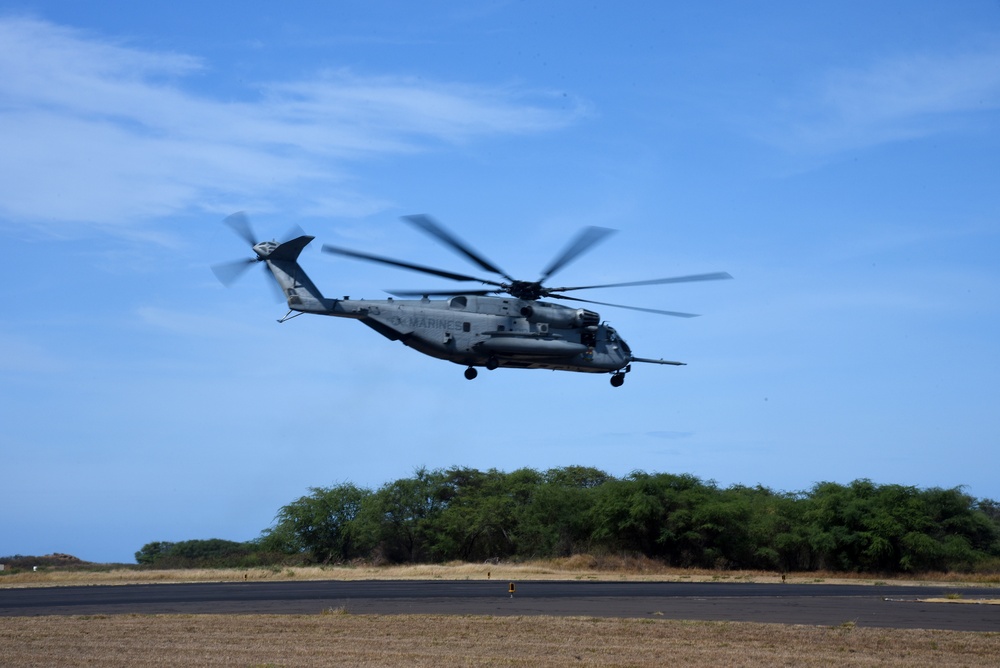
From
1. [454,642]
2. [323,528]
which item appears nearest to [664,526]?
[323,528]

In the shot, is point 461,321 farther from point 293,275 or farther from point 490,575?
point 490,575

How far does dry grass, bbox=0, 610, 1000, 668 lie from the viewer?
21031 millimetres

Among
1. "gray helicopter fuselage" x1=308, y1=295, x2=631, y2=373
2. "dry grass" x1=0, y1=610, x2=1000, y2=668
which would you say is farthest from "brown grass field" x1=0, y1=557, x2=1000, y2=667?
"gray helicopter fuselage" x1=308, y1=295, x2=631, y2=373

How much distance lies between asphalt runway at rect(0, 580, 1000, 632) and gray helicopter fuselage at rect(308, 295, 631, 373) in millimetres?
8129

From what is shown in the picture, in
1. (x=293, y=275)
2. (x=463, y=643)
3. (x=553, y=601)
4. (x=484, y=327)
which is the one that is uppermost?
(x=293, y=275)

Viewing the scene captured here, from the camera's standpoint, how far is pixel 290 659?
21141mm

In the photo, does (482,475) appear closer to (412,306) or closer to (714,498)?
(714,498)

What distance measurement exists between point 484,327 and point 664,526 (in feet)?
117

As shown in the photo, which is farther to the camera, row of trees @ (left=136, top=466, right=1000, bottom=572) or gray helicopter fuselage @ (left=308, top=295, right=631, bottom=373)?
row of trees @ (left=136, top=466, right=1000, bottom=572)

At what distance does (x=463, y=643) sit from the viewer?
76.7 feet

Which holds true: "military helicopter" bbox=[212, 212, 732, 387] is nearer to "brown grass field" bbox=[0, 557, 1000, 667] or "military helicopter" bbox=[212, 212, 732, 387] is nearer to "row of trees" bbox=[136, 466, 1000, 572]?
"brown grass field" bbox=[0, 557, 1000, 667]

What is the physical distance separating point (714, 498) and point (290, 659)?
168 ft

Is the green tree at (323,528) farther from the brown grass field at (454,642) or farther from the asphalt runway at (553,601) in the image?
the brown grass field at (454,642)

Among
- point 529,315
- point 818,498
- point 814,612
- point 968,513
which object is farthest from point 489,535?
point 814,612
